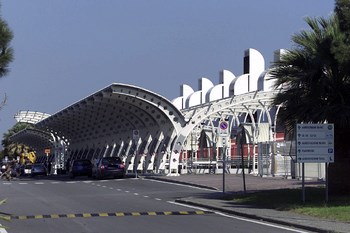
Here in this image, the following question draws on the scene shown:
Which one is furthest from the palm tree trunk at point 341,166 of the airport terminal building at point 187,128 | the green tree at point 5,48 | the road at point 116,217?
the green tree at point 5,48

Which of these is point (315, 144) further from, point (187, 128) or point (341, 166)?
point (187, 128)

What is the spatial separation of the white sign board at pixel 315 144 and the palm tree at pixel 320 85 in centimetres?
50

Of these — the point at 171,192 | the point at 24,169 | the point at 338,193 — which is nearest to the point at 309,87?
the point at 338,193

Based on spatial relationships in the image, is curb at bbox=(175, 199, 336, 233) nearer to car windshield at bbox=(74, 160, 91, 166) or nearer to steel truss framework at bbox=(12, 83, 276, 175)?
steel truss framework at bbox=(12, 83, 276, 175)

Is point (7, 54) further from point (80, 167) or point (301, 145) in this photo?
point (80, 167)

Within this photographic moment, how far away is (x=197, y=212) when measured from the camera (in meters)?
19.7

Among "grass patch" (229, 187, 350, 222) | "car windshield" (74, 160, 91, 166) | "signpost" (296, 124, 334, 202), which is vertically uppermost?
"signpost" (296, 124, 334, 202)

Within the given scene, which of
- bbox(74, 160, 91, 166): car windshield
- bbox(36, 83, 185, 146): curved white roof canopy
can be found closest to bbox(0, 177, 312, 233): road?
bbox(36, 83, 185, 146): curved white roof canopy

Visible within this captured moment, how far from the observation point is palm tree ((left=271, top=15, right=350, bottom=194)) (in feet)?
66.0

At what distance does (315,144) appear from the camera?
65.6 feet

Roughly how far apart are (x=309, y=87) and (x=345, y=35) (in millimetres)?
2015

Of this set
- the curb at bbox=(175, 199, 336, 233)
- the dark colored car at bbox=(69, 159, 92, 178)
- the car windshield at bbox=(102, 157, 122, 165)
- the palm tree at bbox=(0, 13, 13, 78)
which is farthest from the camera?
the dark colored car at bbox=(69, 159, 92, 178)

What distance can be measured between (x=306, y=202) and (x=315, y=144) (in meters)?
1.81

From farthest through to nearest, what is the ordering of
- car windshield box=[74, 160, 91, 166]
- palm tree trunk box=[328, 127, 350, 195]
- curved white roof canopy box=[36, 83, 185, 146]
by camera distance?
car windshield box=[74, 160, 91, 166]
curved white roof canopy box=[36, 83, 185, 146]
palm tree trunk box=[328, 127, 350, 195]
